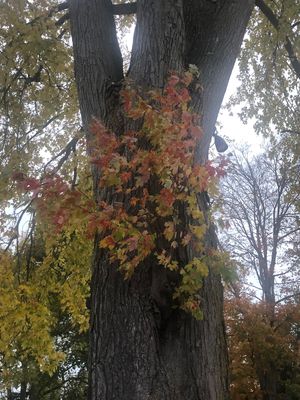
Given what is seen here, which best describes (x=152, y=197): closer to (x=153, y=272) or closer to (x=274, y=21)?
(x=153, y=272)

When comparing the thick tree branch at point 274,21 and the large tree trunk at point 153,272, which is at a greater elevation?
the thick tree branch at point 274,21

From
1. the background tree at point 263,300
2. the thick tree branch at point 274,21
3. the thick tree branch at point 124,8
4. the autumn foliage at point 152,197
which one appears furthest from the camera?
the background tree at point 263,300

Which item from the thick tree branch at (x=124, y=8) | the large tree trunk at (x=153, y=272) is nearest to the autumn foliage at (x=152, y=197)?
the large tree trunk at (x=153, y=272)

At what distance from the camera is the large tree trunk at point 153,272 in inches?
123

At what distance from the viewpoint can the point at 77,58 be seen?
441cm

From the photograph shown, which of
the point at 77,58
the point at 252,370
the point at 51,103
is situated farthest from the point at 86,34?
the point at 252,370

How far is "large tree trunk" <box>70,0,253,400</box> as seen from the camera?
10.3 feet

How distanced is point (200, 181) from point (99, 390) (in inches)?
61.1

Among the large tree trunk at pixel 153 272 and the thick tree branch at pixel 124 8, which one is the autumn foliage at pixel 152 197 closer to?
the large tree trunk at pixel 153 272

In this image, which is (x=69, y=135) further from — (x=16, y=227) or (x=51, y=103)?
(x=16, y=227)

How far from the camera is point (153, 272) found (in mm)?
3350

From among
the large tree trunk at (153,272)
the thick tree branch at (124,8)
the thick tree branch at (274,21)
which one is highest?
the thick tree branch at (274,21)

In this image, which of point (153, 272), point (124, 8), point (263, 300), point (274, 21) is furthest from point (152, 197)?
point (263, 300)

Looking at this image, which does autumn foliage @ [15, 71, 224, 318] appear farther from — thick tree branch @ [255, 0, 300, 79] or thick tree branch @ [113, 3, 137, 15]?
thick tree branch @ [255, 0, 300, 79]
